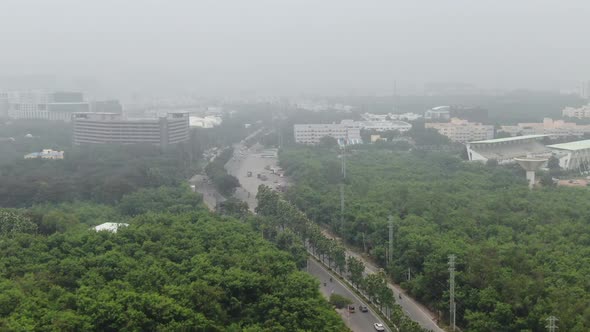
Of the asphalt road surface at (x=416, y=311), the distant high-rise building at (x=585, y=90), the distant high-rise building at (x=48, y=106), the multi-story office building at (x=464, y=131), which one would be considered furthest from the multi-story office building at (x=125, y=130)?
the distant high-rise building at (x=585, y=90)

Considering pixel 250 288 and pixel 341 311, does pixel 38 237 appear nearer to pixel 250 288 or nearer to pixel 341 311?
pixel 250 288

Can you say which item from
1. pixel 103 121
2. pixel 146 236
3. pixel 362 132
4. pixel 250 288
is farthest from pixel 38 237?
pixel 362 132

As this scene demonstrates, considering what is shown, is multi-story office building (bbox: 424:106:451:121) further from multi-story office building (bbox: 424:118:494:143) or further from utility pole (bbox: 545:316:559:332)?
utility pole (bbox: 545:316:559:332)

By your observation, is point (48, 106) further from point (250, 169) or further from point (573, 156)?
point (573, 156)

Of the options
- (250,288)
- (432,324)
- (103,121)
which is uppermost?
(103,121)

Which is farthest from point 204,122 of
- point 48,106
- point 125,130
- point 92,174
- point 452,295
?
point 452,295
